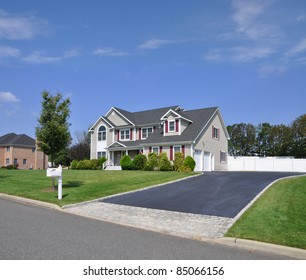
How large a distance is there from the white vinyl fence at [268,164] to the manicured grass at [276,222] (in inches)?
1029

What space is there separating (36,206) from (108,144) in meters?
27.1

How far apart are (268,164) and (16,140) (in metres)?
45.5

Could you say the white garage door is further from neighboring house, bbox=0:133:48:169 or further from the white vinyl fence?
neighboring house, bbox=0:133:48:169

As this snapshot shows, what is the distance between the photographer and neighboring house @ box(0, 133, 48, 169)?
188 ft

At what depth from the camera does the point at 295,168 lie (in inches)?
1428

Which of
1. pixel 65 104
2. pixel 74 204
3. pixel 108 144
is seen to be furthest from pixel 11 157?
pixel 74 204

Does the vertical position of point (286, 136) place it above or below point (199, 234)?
above

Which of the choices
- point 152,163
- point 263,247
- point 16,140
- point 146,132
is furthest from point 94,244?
point 16,140

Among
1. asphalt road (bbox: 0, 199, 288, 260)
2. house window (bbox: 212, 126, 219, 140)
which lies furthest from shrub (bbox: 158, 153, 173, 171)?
asphalt road (bbox: 0, 199, 288, 260)

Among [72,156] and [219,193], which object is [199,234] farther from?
[72,156]

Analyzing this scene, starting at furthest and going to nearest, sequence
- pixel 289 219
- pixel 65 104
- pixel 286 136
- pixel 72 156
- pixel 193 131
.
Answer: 1. pixel 286 136
2. pixel 72 156
3. pixel 193 131
4. pixel 65 104
5. pixel 289 219

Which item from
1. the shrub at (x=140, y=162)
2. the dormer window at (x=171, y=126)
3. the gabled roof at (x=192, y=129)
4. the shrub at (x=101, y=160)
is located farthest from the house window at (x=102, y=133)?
the dormer window at (x=171, y=126)

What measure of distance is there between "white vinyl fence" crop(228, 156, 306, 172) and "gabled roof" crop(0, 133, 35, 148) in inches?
1567

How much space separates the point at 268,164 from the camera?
125 feet
